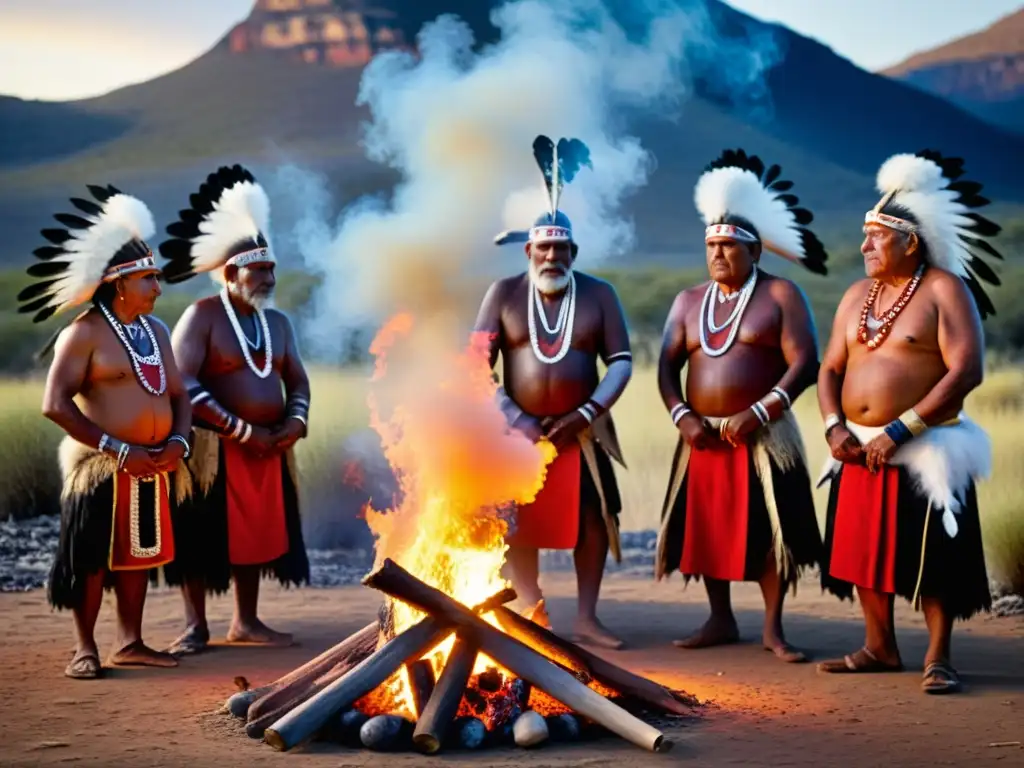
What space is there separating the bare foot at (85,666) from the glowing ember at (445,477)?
1.43 m

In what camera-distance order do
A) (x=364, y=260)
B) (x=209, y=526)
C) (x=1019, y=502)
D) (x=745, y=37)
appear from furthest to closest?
(x=745, y=37)
(x=1019, y=502)
(x=364, y=260)
(x=209, y=526)

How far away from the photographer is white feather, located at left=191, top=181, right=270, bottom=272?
6.77 metres

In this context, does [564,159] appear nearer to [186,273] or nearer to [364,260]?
[364,260]


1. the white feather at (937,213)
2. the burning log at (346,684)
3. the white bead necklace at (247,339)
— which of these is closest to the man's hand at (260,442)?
the white bead necklace at (247,339)

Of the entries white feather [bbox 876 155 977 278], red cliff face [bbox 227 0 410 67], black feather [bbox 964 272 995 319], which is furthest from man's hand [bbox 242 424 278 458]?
red cliff face [bbox 227 0 410 67]

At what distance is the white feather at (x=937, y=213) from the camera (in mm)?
5867

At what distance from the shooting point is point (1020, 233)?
1798 cm

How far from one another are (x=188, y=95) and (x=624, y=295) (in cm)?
910

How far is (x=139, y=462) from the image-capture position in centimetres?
593

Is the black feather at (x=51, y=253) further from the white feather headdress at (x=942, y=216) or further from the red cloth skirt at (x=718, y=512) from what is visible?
the white feather headdress at (x=942, y=216)

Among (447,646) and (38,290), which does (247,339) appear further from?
(447,646)

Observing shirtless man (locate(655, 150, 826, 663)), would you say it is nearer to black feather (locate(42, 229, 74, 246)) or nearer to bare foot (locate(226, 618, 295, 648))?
bare foot (locate(226, 618, 295, 648))

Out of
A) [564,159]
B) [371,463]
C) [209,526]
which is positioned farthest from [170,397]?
[371,463]

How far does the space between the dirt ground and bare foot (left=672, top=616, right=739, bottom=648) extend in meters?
0.09
